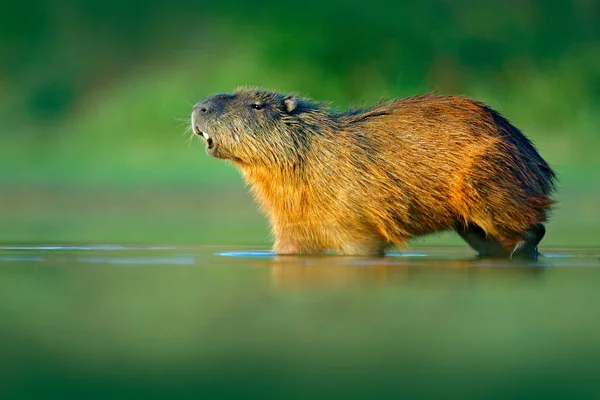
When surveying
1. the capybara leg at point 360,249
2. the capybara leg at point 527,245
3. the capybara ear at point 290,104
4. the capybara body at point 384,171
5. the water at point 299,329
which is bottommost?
the water at point 299,329

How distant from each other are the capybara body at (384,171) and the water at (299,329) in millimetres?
490

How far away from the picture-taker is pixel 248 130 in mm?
6852

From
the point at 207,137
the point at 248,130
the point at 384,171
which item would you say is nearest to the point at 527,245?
the point at 384,171

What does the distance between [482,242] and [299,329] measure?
298 cm

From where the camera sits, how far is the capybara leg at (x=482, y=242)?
6.77m

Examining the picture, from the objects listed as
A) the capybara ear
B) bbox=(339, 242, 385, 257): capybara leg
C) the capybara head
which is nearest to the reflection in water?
bbox=(339, 242, 385, 257): capybara leg

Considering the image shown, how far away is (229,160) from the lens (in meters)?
7.00

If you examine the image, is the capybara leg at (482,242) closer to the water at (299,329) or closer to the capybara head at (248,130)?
the water at (299,329)

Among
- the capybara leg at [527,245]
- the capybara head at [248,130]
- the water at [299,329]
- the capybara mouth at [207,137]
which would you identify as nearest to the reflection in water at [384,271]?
the water at [299,329]

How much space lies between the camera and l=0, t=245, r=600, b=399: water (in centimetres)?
328

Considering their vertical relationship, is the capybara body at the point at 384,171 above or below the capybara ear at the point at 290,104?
below

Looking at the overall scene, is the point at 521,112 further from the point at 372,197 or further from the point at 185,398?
the point at 185,398

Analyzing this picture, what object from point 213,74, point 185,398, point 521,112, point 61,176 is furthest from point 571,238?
point 213,74

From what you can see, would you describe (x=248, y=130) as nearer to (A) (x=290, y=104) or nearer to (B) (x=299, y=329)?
(A) (x=290, y=104)
